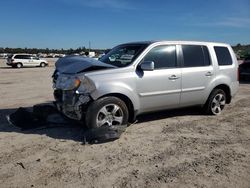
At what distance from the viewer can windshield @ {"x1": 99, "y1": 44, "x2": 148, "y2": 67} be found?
662 centimetres

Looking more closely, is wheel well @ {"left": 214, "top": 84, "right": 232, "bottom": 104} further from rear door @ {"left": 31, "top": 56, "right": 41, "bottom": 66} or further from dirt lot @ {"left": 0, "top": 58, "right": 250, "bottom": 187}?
rear door @ {"left": 31, "top": 56, "right": 41, "bottom": 66}

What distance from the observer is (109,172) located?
173 inches

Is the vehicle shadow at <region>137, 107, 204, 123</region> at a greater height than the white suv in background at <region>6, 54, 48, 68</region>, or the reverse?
the white suv in background at <region>6, 54, 48, 68</region>

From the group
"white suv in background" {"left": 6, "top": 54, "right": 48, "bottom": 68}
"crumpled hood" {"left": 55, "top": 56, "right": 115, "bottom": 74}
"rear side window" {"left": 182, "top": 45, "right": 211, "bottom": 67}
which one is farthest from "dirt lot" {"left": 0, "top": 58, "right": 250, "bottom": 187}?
"white suv in background" {"left": 6, "top": 54, "right": 48, "bottom": 68}

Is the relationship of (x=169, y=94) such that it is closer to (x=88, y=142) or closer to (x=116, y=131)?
(x=116, y=131)

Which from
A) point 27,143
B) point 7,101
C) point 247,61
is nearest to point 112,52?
point 27,143

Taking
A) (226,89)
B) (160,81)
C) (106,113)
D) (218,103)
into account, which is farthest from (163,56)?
(226,89)

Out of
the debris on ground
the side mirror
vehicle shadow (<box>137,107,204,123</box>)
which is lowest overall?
vehicle shadow (<box>137,107,204,123</box>)

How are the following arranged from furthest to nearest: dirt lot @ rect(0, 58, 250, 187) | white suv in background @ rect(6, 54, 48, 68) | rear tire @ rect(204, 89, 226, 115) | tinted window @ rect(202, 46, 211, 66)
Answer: white suv in background @ rect(6, 54, 48, 68)
rear tire @ rect(204, 89, 226, 115)
tinted window @ rect(202, 46, 211, 66)
dirt lot @ rect(0, 58, 250, 187)

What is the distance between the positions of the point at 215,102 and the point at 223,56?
3.99 feet

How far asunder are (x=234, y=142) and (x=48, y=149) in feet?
11.0

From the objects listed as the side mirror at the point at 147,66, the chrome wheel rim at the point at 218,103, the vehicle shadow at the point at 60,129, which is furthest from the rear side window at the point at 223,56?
the side mirror at the point at 147,66

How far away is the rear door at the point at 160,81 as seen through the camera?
257 inches

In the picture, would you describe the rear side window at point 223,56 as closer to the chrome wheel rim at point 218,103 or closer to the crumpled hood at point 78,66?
the chrome wheel rim at point 218,103
